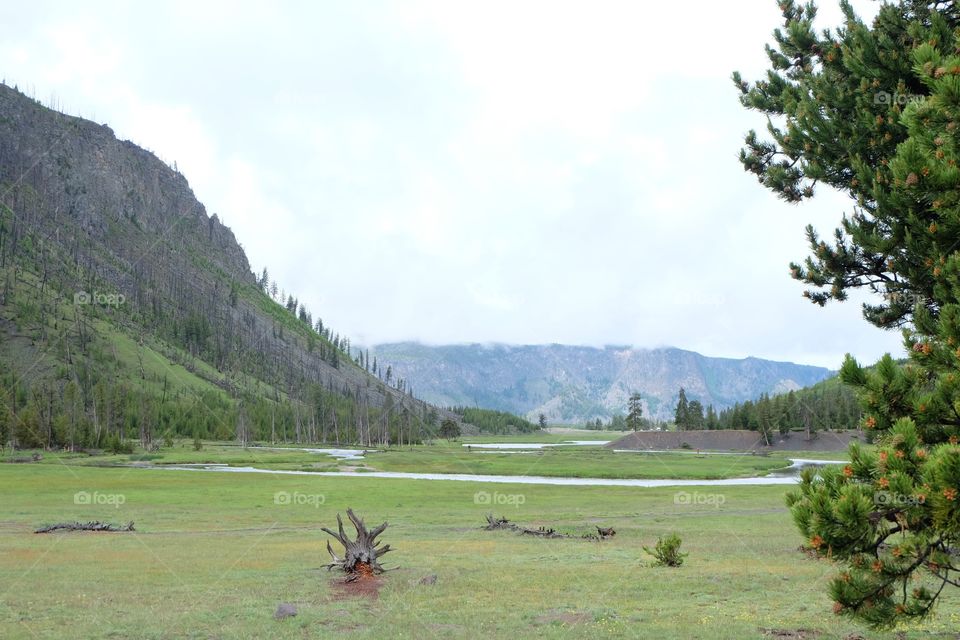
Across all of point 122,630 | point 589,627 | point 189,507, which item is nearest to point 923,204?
point 589,627

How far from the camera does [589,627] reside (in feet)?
56.2

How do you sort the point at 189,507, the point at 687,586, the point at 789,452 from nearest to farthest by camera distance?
1. the point at 687,586
2. the point at 189,507
3. the point at 789,452

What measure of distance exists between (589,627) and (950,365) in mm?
12682

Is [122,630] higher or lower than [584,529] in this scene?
higher

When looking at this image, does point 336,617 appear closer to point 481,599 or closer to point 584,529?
point 481,599

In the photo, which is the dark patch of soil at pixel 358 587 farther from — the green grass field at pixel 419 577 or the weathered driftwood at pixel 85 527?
the weathered driftwood at pixel 85 527
